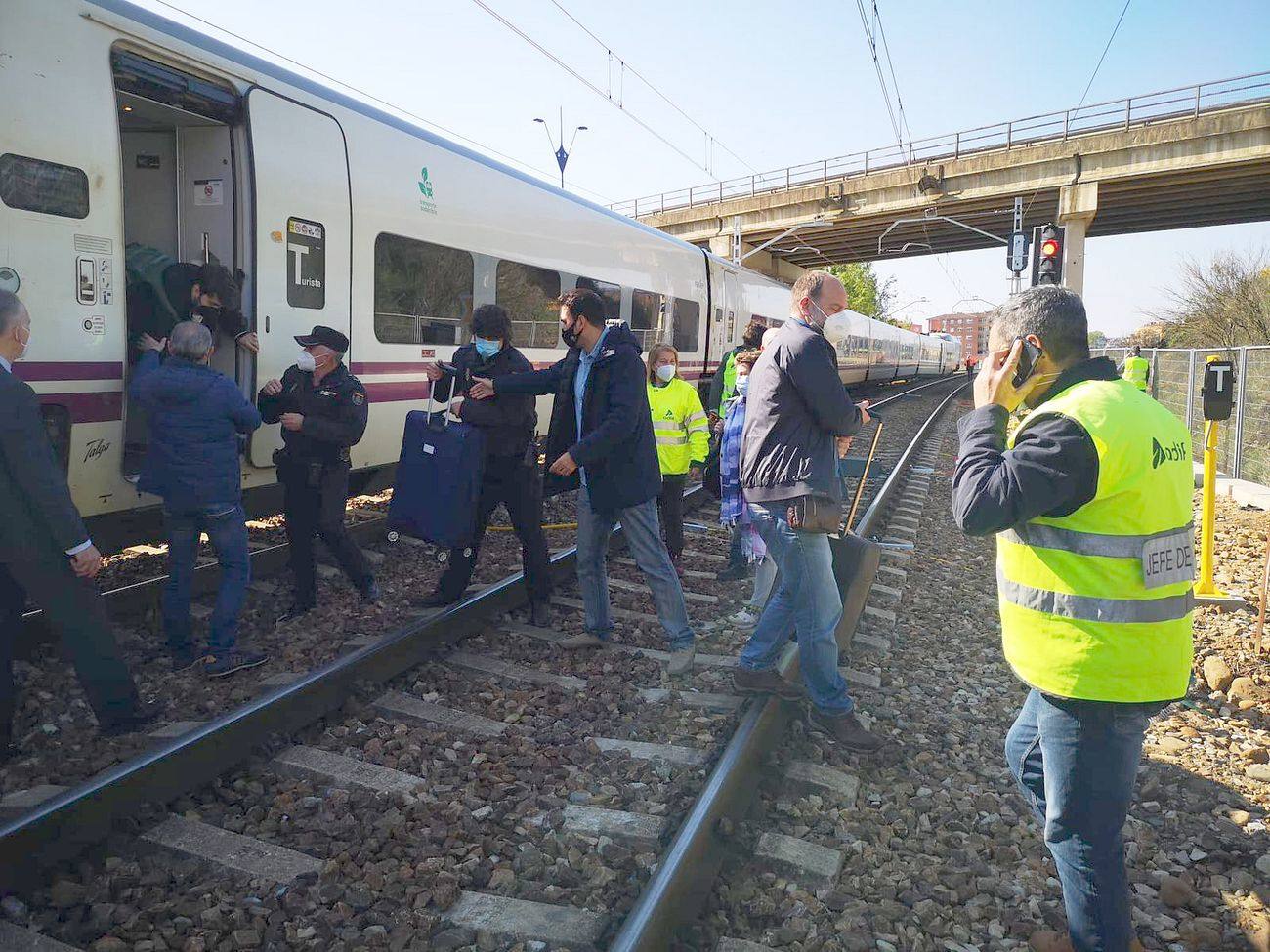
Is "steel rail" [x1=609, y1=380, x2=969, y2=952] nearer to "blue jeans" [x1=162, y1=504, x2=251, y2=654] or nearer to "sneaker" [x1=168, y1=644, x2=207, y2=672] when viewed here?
"blue jeans" [x1=162, y1=504, x2=251, y2=654]

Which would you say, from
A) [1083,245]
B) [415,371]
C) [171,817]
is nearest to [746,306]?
[415,371]

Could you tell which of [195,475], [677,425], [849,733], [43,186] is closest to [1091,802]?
[849,733]

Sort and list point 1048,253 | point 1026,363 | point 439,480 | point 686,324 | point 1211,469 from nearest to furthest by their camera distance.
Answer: point 1026,363 < point 439,480 < point 1211,469 < point 1048,253 < point 686,324

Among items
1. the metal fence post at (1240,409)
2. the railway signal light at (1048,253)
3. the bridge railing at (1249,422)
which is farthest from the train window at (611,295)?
the metal fence post at (1240,409)

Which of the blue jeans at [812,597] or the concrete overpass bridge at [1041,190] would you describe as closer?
the blue jeans at [812,597]

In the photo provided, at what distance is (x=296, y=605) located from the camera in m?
5.55

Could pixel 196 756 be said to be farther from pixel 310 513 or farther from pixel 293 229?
pixel 293 229

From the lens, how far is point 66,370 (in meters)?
4.79

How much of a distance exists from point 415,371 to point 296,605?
2.80 meters

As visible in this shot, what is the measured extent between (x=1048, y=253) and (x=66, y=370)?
43.2 feet

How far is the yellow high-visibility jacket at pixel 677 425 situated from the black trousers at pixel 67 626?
13.2 ft

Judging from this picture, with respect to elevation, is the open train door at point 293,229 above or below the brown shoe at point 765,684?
above

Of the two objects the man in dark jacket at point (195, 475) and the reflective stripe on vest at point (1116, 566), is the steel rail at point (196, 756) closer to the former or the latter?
the man in dark jacket at point (195, 475)

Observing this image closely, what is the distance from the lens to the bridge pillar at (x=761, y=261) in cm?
4194
